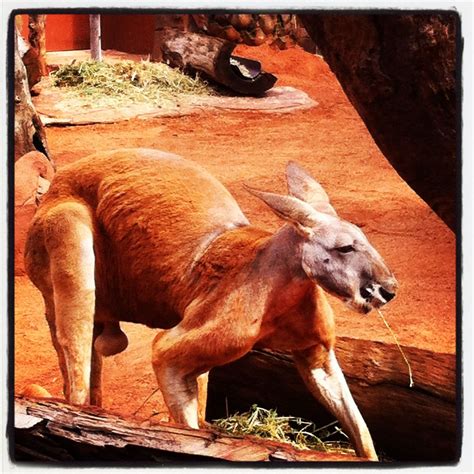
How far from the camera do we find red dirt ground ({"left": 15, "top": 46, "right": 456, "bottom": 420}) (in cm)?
396

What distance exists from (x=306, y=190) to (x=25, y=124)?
117 inches

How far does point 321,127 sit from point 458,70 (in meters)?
0.97

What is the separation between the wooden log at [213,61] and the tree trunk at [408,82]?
4.66ft

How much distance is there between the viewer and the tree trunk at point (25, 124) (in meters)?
5.84

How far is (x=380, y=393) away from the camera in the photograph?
12.3 feet

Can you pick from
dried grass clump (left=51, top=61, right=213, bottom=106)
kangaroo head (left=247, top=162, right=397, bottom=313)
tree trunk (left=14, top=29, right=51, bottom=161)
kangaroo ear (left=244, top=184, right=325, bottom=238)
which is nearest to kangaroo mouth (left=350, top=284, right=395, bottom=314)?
kangaroo head (left=247, top=162, right=397, bottom=313)

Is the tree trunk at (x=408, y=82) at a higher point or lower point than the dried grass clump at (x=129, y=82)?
higher

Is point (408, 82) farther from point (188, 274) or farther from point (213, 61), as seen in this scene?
point (213, 61)

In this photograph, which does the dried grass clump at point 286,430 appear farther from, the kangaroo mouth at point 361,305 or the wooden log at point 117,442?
the kangaroo mouth at point 361,305

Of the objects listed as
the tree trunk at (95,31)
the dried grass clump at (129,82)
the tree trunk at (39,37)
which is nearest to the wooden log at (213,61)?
the dried grass clump at (129,82)

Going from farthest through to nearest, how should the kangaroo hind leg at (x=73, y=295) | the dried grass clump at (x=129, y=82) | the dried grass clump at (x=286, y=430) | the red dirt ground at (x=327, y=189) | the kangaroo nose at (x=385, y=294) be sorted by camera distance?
the dried grass clump at (x=129, y=82)
the red dirt ground at (x=327, y=189)
the dried grass clump at (x=286, y=430)
the kangaroo hind leg at (x=73, y=295)
the kangaroo nose at (x=385, y=294)

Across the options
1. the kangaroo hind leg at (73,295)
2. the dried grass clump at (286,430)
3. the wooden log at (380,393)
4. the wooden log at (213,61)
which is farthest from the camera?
the wooden log at (213,61)

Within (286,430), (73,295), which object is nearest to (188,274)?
(73,295)

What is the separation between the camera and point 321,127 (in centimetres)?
432
